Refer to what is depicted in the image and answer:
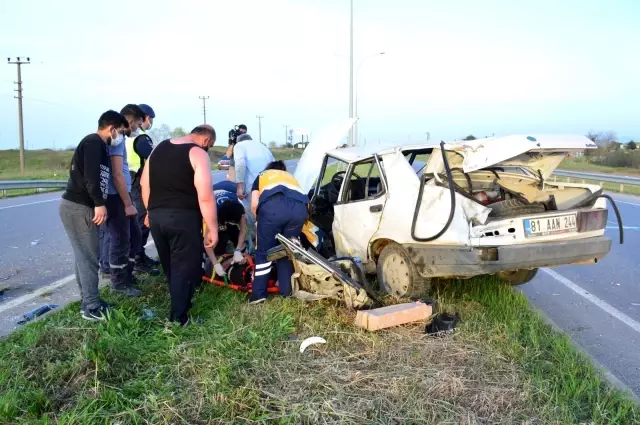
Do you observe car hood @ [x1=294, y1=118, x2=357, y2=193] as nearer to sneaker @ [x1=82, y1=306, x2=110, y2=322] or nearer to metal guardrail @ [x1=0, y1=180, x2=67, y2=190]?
sneaker @ [x1=82, y1=306, x2=110, y2=322]

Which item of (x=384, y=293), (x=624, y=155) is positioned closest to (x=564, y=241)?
(x=384, y=293)

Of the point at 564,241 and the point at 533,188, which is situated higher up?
the point at 533,188

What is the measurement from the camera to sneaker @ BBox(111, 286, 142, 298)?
5.26 metres

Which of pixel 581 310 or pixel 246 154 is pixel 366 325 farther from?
pixel 246 154

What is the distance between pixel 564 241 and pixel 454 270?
42.6 inches

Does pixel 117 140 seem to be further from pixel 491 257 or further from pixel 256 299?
pixel 491 257

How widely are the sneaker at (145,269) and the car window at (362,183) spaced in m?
2.34

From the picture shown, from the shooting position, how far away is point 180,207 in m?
4.45

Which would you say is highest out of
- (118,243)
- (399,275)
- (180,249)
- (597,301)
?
(180,249)

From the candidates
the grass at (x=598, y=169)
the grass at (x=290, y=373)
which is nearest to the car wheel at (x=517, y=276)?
the grass at (x=290, y=373)

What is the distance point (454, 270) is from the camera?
467 centimetres

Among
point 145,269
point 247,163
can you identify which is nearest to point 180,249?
point 145,269

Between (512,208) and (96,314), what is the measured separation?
3.71 metres

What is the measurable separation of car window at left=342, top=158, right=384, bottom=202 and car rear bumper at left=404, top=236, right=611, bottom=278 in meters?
1.24
